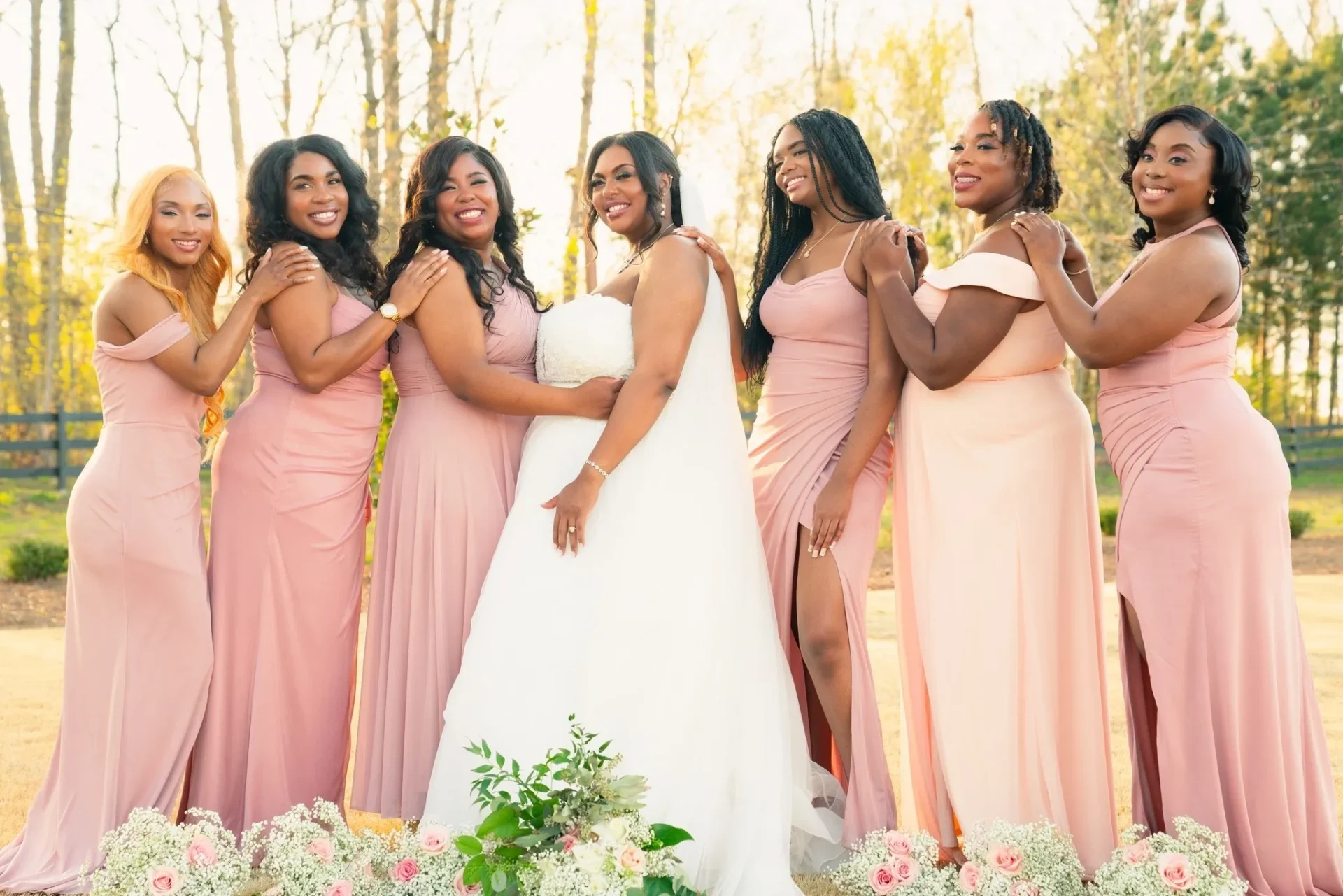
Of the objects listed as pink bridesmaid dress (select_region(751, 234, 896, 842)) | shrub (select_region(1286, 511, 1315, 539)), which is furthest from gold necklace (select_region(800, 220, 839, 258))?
shrub (select_region(1286, 511, 1315, 539))

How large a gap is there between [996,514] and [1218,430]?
775 mm

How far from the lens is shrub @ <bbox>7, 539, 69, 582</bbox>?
13.9m

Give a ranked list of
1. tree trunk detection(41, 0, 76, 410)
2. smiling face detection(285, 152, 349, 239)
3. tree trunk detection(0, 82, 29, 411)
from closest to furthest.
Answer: smiling face detection(285, 152, 349, 239)
tree trunk detection(41, 0, 76, 410)
tree trunk detection(0, 82, 29, 411)

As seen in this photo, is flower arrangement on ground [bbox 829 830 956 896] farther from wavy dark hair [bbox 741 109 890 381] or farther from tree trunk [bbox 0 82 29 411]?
tree trunk [bbox 0 82 29 411]

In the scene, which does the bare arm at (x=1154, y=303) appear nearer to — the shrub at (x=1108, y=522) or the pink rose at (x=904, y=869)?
the pink rose at (x=904, y=869)

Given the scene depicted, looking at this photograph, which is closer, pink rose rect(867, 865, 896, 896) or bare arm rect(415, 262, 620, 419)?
pink rose rect(867, 865, 896, 896)

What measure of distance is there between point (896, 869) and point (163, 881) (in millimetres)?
2254

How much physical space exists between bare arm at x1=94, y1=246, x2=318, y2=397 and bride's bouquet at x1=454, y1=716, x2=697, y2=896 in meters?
1.78

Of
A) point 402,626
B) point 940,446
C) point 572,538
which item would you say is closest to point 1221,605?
point 940,446

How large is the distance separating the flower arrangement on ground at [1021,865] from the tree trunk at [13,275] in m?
22.5

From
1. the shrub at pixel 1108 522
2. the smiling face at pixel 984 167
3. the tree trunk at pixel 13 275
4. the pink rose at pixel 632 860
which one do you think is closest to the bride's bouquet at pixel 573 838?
the pink rose at pixel 632 860

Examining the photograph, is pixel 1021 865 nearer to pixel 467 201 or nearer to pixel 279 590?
pixel 279 590

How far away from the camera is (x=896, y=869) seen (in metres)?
4.04

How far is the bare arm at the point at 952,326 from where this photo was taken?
432cm
